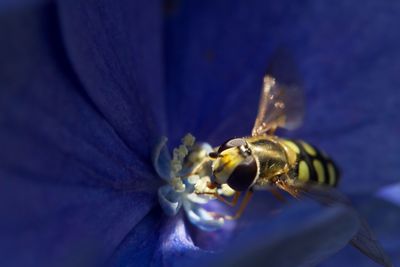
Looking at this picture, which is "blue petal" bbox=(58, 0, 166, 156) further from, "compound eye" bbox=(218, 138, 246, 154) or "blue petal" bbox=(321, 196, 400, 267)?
"blue petal" bbox=(321, 196, 400, 267)

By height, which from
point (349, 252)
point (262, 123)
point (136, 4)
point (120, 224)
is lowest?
point (349, 252)

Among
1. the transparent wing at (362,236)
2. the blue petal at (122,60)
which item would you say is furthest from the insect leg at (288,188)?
the blue petal at (122,60)

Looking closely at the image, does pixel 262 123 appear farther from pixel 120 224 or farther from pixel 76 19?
pixel 76 19

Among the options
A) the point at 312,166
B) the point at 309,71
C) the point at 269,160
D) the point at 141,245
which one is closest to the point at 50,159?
the point at 141,245

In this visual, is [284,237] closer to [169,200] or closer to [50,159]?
[50,159]

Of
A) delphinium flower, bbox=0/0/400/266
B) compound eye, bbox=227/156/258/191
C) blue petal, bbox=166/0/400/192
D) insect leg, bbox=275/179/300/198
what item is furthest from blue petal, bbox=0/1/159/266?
blue petal, bbox=166/0/400/192

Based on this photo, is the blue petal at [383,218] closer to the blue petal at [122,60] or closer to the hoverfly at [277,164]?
the hoverfly at [277,164]

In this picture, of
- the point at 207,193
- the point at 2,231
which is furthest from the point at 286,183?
the point at 2,231
